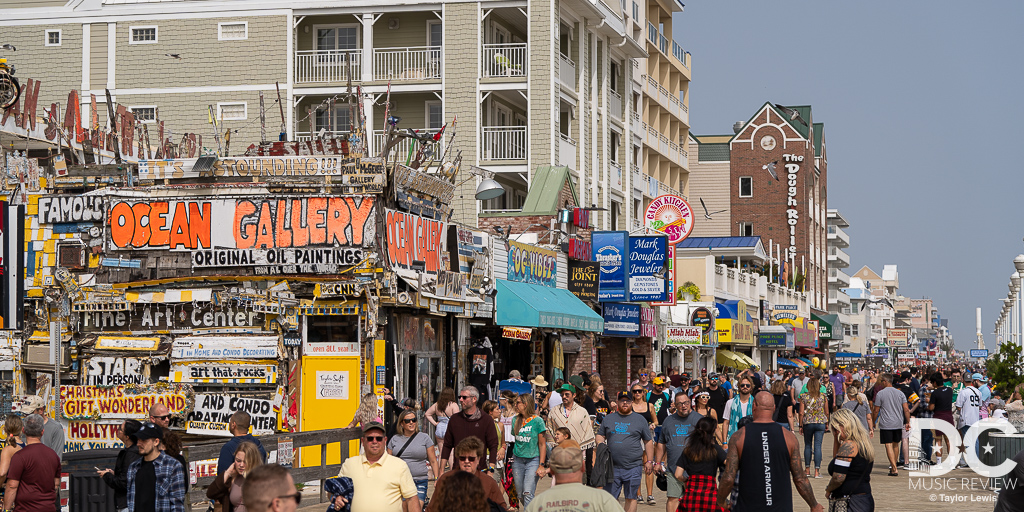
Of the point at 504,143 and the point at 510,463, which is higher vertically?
the point at 504,143

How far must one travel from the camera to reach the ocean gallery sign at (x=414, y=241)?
2039 cm

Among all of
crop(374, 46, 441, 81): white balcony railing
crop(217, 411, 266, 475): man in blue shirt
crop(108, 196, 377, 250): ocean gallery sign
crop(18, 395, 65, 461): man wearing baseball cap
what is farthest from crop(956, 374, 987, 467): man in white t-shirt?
crop(374, 46, 441, 81): white balcony railing

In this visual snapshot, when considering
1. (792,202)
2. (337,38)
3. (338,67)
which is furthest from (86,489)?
(792,202)

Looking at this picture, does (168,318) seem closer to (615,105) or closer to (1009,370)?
(1009,370)

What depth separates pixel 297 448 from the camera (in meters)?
15.2

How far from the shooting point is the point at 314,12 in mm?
38375

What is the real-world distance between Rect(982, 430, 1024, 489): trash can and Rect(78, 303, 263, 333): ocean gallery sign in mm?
11771

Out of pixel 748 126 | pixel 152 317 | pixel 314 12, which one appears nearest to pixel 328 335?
pixel 152 317

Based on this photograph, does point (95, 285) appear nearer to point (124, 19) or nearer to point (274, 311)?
point (274, 311)

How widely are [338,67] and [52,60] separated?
9483 mm

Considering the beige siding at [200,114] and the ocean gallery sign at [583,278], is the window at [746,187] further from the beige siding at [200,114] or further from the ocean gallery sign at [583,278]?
the ocean gallery sign at [583,278]

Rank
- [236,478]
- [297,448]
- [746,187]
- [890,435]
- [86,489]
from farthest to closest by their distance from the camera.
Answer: [746,187], [890,435], [297,448], [86,489], [236,478]

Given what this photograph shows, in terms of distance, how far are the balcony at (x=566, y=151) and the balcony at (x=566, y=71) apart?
1.75 metres

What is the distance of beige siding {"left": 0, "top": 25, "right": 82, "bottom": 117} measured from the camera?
39.0m
